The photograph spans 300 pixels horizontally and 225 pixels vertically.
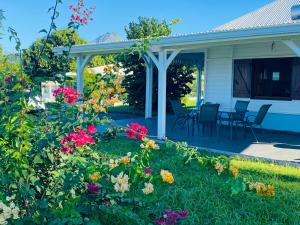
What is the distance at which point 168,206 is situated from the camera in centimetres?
403

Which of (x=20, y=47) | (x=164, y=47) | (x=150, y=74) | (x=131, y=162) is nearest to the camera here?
(x=20, y=47)

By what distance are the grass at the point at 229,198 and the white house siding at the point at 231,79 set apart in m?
4.34

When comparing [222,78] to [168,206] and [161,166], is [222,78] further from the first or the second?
[168,206]

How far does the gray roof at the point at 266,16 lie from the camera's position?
13.0 metres

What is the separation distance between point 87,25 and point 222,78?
873 cm

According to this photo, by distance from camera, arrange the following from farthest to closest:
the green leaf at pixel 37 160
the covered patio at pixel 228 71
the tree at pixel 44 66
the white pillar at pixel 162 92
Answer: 1. the white pillar at pixel 162 92
2. the covered patio at pixel 228 71
3. the tree at pixel 44 66
4. the green leaf at pixel 37 160

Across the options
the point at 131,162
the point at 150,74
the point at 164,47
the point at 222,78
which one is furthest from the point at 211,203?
the point at 150,74

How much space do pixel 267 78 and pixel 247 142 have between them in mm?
3154

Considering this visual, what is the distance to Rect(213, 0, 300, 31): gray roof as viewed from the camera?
12977 mm

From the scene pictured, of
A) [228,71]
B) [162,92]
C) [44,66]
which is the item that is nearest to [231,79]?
[228,71]

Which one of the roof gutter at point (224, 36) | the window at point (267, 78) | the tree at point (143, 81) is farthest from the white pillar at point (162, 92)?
the tree at point (143, 81)

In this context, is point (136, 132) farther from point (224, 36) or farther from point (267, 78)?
point (267, 78)

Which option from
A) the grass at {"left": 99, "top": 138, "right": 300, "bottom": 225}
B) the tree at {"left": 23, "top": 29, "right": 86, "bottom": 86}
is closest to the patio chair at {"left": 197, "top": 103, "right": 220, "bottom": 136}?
the grass at {"left": 99, "top": 138, "right": 300, "bottom": 225}

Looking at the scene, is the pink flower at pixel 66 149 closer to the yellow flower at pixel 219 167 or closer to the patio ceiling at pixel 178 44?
the yellow flower at pixel 219 167
